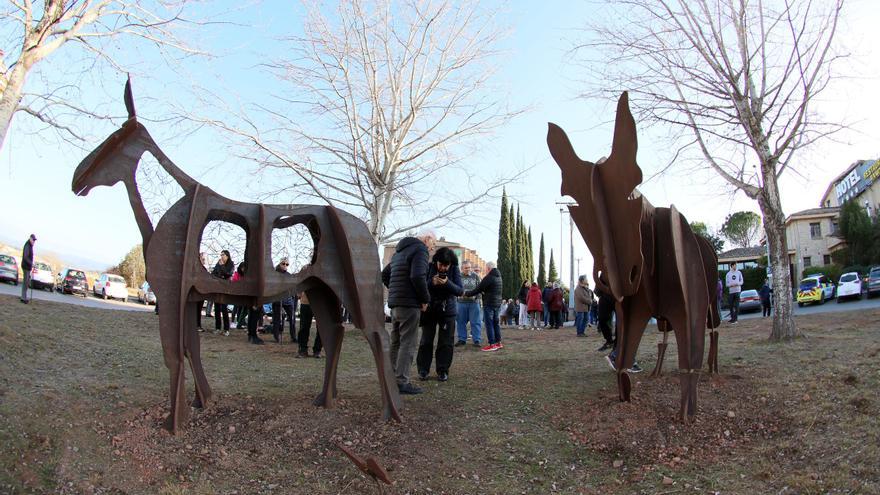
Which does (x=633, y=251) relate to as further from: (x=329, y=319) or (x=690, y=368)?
(x=329, y=319)

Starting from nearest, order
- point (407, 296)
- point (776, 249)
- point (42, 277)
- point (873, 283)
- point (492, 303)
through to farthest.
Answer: point (407, 296), point (776, 249), point (492, 303), point (873, 283), point (42, 277)

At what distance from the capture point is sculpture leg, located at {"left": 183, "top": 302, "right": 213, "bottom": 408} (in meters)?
5.56

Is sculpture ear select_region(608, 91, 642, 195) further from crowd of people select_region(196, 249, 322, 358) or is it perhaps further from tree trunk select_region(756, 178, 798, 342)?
tree trunk select_region(756, 178, 798, 342)

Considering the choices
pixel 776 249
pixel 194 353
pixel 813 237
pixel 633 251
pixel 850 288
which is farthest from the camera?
pixel 813 237

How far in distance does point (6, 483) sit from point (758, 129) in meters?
11.7

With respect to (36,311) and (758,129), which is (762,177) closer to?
(758,129)

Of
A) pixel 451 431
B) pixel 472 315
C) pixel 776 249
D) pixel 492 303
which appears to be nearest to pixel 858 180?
pixel 776 249

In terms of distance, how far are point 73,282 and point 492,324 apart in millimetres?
28581

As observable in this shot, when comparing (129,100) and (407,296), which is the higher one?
(129,100)

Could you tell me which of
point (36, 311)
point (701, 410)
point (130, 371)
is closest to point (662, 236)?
point (701, 410)

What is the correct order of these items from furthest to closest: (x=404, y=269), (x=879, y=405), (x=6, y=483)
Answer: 1. (x=404, y=269)
2. (x=879, y=405)
3. (x=6, y=483)

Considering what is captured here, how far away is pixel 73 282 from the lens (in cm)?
3102

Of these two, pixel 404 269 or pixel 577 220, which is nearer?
pixel 577 220

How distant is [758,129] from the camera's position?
1057 centimetres
